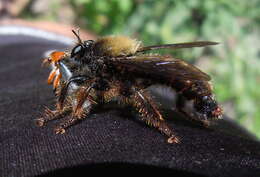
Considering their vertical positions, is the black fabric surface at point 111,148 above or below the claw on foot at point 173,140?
above

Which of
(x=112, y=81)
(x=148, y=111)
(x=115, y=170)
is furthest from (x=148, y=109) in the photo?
(x=115, y=170)

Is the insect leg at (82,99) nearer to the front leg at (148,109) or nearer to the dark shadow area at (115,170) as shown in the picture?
the front leg at (148,109)

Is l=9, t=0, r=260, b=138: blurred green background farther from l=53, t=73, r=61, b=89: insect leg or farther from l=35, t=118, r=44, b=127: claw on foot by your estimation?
l=35, t=118, r=44, b=127: claw on foot

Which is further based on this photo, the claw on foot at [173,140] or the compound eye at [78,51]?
the compound eye at [78,51]

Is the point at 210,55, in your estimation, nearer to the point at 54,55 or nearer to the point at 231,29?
the point at 231,29

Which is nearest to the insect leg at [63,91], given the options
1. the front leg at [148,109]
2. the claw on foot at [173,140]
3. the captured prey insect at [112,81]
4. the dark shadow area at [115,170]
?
the captured prey insect at [112,81]

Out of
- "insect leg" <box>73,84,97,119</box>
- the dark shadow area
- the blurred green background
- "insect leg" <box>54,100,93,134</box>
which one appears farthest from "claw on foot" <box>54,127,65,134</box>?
the blurred green background

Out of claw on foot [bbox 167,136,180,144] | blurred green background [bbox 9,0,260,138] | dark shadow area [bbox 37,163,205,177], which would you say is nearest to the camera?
dark shadow area [bbox 37,163,205,177]
